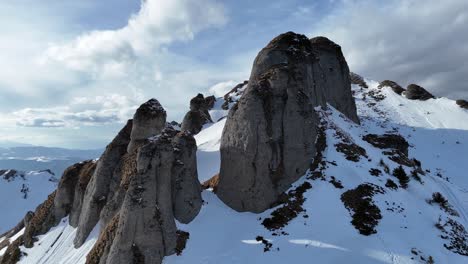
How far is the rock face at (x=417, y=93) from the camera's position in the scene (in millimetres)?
100306

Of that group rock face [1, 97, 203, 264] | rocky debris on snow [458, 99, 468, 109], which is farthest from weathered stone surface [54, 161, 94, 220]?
rocky debris on snow [458, 99, 468, 109]

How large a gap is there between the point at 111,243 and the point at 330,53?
5187 cm

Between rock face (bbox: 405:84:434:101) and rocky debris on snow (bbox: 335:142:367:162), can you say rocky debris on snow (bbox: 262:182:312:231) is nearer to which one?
rocky debris on snow (bbox: 335:142:367:162)

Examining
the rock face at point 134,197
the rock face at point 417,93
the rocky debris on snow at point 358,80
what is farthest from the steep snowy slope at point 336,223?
the rocky debris on snow at point 358,80

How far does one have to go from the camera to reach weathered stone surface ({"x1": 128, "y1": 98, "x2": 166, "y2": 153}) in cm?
3372

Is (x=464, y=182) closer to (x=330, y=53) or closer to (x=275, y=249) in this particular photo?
(x=330, y=53)

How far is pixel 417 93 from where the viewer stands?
101062 millimetres

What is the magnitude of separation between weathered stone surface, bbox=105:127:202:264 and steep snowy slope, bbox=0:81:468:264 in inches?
56.2

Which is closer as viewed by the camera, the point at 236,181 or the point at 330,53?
the point at 236,181

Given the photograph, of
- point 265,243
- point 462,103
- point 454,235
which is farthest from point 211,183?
point 462,103

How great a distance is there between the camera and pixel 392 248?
987 inches

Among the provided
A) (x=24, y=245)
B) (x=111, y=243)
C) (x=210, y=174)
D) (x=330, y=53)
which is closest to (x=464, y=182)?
(x=330, y=53)

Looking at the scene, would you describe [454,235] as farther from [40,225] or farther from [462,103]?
[462,103]

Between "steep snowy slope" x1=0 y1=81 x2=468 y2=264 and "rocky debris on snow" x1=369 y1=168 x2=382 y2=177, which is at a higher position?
"rocky debris on snow" x1=369 y1=168 x2=382 y2=177
